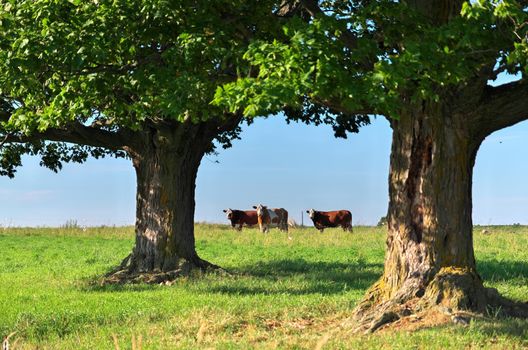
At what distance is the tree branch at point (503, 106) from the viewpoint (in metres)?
13.6

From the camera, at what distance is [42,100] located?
1705cm

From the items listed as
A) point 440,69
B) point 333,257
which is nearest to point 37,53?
point 440,69

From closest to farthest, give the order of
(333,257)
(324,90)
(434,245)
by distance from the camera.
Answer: (324,90), (434,245), (333,257)

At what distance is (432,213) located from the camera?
44.1 feet

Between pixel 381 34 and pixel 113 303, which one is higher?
pixel 381 34

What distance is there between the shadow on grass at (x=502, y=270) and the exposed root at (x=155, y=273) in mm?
8474

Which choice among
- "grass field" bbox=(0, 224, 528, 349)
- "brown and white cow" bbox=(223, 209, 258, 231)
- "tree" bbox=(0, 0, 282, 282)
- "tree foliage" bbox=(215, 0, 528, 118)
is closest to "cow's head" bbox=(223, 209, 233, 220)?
"brown and white cow" bbox=(223, 209, 258, 231)

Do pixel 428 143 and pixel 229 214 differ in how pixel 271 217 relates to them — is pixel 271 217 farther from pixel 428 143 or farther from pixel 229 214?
pixel 428 143

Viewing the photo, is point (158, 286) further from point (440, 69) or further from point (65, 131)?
point (440, 69)

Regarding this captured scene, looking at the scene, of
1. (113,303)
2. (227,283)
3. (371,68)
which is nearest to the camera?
(371,68)

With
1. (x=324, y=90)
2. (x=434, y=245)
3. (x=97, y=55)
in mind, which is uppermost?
(x=97, y=55)

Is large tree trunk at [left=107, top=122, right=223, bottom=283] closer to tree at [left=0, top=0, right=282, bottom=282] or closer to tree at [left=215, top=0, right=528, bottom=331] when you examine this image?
tree at [left=0, top=0, right=282, bottom=282]

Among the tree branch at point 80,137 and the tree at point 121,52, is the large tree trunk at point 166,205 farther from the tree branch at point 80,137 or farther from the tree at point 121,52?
the tree at point 121,52

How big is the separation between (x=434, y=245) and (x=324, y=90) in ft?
14.8
